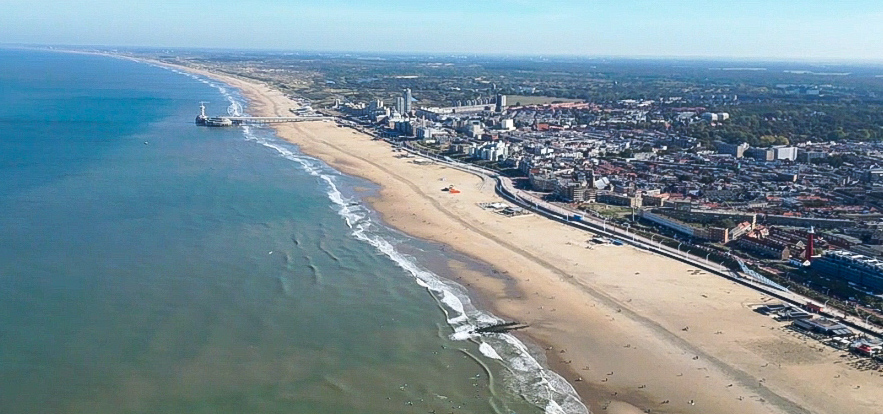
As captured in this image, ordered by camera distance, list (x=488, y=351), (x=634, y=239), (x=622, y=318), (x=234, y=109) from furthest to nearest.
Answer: (x=234, y=109)
(x=634, y=239)
(x=622, y=318)
(x=488, y=351)

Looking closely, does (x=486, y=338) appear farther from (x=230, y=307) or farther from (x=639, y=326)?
(x=230, y=307)

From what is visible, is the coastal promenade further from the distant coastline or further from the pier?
the pier

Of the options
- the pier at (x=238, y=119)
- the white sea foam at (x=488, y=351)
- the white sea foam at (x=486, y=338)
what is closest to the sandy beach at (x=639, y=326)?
the white sea foam at (x=486, y=338)

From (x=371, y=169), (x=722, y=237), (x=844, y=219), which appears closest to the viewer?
(x=722, y=237)

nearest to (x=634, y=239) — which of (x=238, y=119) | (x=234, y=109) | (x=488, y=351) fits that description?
(x=488, y=351)

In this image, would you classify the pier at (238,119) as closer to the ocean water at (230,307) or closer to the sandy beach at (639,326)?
the ocean water at (230,307)

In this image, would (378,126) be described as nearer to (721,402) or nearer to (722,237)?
(722,237)

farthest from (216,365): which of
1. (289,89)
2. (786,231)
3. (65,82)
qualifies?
(65,82)
